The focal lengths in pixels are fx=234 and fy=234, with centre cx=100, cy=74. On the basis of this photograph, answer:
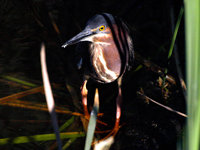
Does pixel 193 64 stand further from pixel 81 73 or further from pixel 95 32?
pixel 81 73

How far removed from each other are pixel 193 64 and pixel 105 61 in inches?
62.2

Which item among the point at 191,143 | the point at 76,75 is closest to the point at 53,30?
the point at 76,75

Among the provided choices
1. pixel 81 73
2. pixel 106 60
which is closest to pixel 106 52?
pixel 106 60

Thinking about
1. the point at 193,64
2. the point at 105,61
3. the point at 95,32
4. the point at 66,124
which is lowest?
the point at 66,124

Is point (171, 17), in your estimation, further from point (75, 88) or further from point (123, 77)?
point (75, 88)

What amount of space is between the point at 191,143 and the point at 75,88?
186cm

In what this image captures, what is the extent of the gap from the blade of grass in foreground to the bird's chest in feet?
4.87

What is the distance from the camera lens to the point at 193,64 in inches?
23.8

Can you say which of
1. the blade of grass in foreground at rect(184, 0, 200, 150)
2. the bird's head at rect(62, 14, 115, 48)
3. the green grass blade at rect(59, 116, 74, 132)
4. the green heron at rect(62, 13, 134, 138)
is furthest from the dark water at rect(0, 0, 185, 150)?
the blade of grass in foreground at rect(184, 0, 200, 150)

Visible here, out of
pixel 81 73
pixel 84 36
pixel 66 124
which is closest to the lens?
pixel 84 36

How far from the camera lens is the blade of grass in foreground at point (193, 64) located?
580 mm

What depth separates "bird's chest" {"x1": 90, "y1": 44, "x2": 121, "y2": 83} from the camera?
6.86 ft

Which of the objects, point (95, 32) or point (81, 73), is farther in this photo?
point (81, 73)

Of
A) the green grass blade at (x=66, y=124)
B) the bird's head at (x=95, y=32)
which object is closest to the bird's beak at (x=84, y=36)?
the bird's head at (x=95, y=32)
